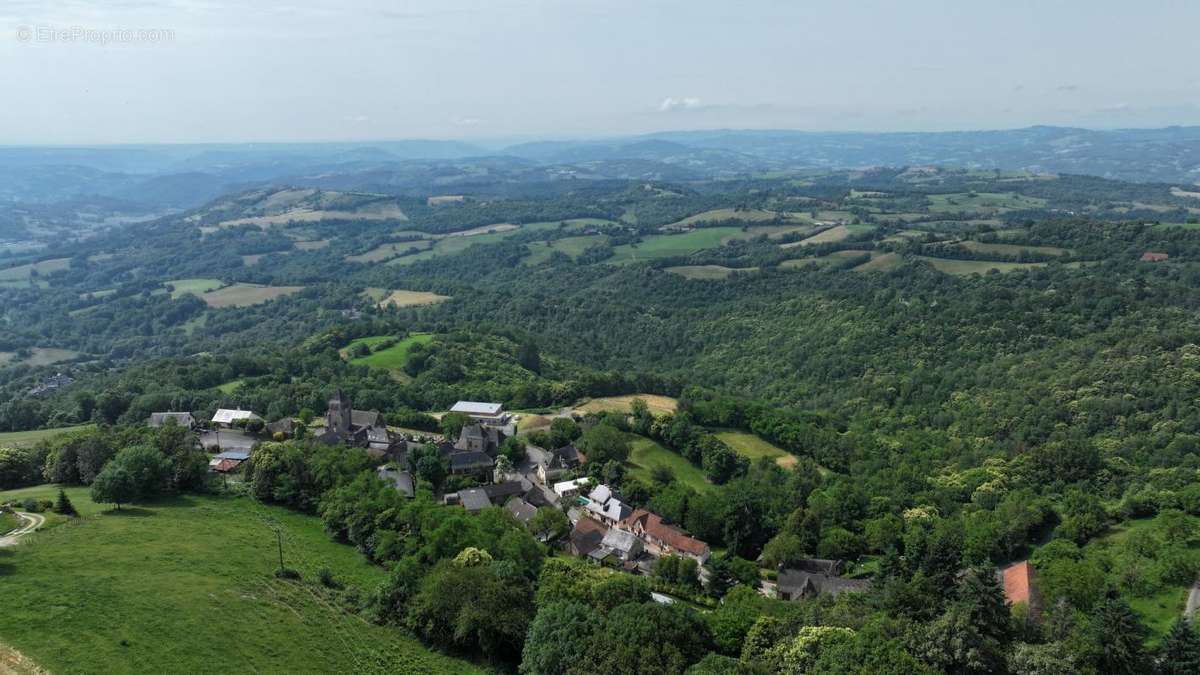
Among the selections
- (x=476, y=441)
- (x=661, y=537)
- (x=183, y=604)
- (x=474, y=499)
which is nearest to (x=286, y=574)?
(x=183, y=604)

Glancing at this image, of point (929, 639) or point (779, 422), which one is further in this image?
point (779, 422)

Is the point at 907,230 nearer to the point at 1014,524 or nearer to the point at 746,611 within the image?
the point at 1014,524

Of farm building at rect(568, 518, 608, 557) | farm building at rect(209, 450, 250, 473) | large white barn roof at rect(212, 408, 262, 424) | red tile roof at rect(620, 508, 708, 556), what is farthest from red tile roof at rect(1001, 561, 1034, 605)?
large white barn roof at rect(212, 408, 262, 424)

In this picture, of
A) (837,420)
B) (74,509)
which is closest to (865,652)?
(74,509)

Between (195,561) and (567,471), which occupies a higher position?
(195,561)

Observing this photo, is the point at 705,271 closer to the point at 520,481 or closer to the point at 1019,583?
the point at 520,481

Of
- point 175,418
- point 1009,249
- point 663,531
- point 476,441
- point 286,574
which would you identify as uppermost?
point 1009,249

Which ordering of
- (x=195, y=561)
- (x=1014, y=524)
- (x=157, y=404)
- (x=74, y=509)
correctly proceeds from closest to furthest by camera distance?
(x=195, y=561), (x=74, y=509), (x=1014, y=524), (x=157, y=404)
